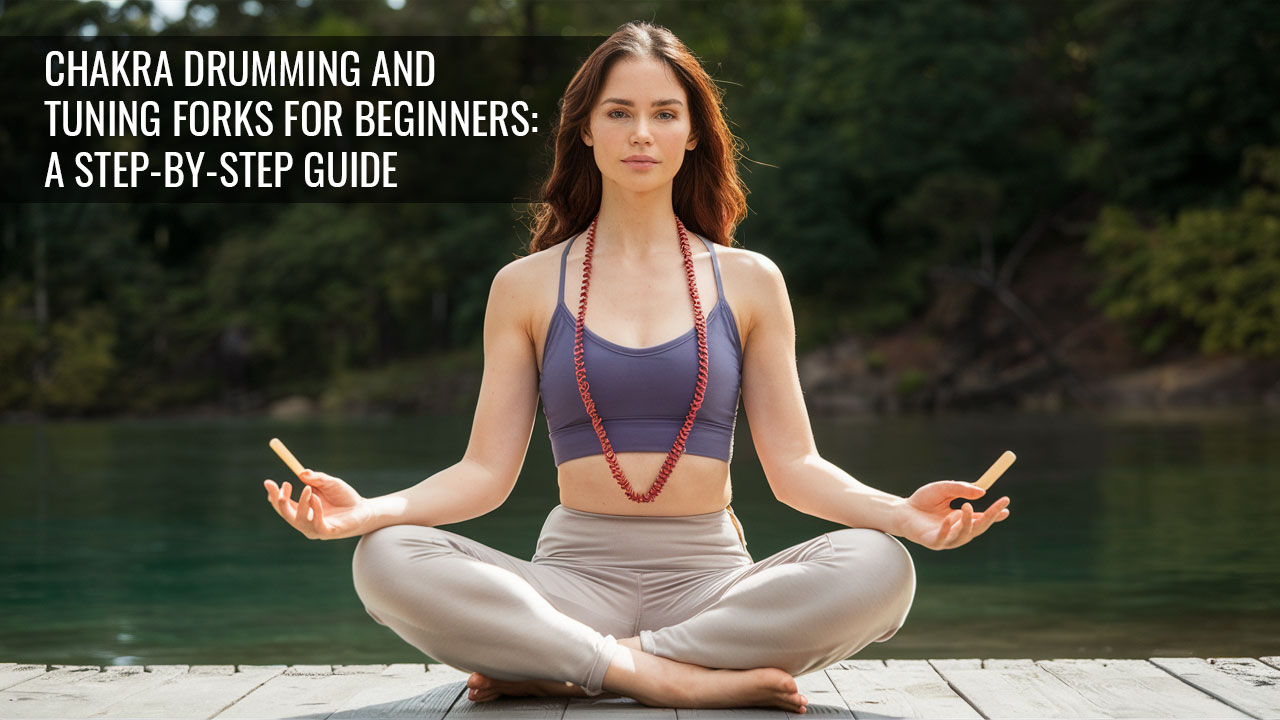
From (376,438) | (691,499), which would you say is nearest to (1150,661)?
(691,499)

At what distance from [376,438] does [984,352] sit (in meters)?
12.2

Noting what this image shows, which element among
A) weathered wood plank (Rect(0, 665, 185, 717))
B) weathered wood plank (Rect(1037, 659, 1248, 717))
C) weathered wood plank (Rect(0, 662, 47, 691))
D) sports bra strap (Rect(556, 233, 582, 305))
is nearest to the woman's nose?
sports bra strap (Rect(556, 233, 582, 305))

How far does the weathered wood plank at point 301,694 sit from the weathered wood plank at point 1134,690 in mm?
1487

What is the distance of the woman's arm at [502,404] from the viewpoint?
2936 millimetres

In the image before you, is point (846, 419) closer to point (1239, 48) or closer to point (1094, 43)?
point (1239, 48)

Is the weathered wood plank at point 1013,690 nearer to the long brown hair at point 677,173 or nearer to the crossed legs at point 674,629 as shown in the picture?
the crossed legs at point 674,629

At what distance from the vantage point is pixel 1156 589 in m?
6.36

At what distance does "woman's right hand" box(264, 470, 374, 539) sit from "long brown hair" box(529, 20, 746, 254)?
0.80 metres

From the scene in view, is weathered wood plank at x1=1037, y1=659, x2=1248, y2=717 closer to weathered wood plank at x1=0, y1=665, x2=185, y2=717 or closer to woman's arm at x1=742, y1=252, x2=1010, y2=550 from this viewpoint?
woman's arm at x1=742, y1=252, x2=1010, y2=550

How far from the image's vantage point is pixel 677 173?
3.23 m

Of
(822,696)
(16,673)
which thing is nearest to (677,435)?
(822,696)

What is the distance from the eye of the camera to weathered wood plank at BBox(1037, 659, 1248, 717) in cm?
264

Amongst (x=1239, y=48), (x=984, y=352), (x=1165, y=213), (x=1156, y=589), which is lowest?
(x=1156, y=589)

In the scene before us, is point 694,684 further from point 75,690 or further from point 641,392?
point 75,690
